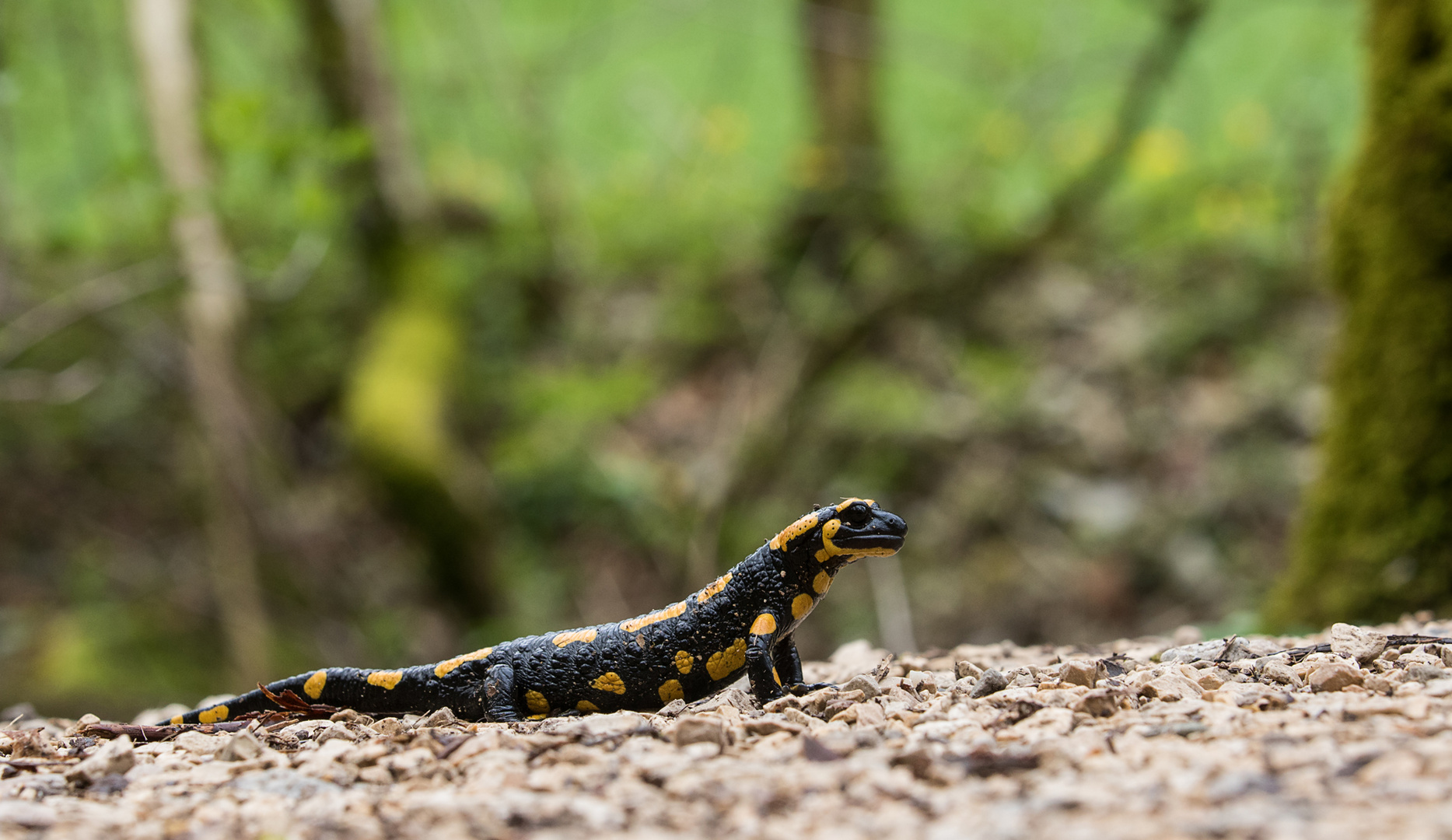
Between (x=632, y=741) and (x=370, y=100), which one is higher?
(x=370, y=100)

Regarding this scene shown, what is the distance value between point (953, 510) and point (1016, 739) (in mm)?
7502

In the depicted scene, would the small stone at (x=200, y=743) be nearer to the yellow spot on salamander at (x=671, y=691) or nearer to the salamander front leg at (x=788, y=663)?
the yellow spot on salamander at (x=671, y=691)

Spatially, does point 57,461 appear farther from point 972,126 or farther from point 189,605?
point 972,126

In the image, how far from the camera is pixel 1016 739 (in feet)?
9.25

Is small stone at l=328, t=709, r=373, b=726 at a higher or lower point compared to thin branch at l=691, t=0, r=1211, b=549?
lower

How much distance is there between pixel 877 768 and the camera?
265 centimetres

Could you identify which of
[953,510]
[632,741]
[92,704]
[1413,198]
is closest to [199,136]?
[92,704]

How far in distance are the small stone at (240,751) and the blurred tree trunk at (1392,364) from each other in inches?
192

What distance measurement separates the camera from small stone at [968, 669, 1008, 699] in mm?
3443

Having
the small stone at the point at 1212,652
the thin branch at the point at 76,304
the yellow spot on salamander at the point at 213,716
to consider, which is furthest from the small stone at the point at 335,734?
the thin branch at the point at 76,304

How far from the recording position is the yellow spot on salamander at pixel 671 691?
166 inches

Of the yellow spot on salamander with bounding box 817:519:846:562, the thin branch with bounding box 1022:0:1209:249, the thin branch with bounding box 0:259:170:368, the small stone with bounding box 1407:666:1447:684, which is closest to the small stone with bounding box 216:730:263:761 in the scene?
the yellow spot on salamander with bounding box 817:519:846:562

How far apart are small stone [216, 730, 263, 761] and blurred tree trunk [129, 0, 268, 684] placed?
6.02m

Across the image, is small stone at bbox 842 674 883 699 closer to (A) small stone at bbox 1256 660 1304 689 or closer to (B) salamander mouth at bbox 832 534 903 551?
(B) salamander mouth at bbox 832 534 903 551
